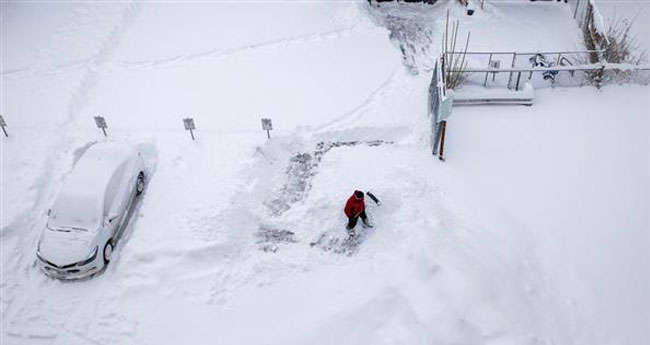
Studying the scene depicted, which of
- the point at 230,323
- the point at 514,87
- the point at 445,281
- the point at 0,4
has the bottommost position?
the point at 230,323

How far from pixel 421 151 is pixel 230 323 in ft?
20.7

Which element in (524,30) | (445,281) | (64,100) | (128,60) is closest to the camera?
(445,281)

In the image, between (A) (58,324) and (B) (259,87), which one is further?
(B) (259,87)

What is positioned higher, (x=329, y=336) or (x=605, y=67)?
(x=605, y=67)

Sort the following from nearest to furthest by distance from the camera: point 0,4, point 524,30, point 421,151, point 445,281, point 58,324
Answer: point 445,281
point 58,324
point 421,151
point 524,30
point 0,4

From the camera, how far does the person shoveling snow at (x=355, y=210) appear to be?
1048 cm

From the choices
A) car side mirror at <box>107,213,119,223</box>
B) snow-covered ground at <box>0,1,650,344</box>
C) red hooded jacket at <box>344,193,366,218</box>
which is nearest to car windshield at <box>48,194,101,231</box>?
car side mirror at <box>107,213,119,223</box>

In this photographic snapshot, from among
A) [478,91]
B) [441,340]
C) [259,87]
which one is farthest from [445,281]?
[259,87]

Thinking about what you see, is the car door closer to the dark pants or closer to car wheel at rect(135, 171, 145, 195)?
car wheel at rect(135, 171, 145, 195)

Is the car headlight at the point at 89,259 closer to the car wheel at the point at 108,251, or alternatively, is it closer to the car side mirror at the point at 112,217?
the car wheel at the point at 108,251

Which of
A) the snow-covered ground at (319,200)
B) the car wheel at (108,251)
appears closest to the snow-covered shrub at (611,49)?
the snow-covered ground at (319,200)

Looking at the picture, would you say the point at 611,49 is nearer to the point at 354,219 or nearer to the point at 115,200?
the point at 354,219

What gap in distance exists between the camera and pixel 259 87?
51.1ft

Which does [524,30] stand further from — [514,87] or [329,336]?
[329,336]
